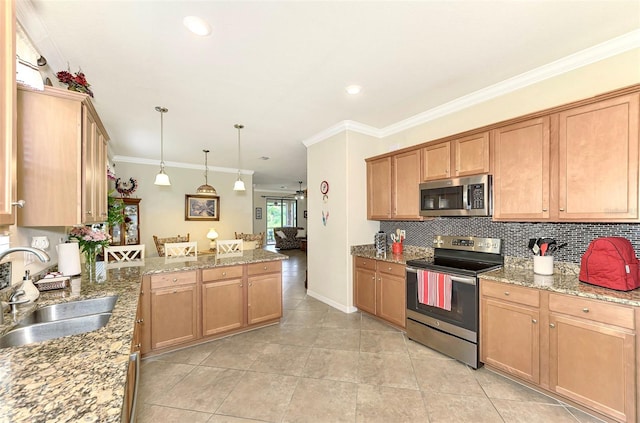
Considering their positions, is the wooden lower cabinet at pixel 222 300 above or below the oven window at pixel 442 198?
below

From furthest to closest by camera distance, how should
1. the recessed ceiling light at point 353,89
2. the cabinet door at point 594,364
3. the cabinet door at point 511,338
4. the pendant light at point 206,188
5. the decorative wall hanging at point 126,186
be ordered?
the decorative wall hanging at point 126,186
the pendant light at point 206,188
the recessed ceiling light at point 353,89
the cabinet door at point 511,338
the cabinet door at point 594,364

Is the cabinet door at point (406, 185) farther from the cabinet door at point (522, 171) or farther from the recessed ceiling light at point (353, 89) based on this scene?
the recessed ceiling light at point (353, 89)

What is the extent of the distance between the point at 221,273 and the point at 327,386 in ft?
5.21

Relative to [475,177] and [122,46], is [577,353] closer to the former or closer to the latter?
[475,177]

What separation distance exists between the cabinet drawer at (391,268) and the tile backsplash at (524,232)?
24.7 inches

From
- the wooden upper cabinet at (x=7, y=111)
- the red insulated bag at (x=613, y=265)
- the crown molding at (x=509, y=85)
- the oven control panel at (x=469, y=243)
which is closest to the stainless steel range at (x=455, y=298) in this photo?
the oven control panel at (x=469, y=243)

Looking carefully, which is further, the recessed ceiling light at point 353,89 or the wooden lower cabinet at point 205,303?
the recessed ceiling light at point 353,89

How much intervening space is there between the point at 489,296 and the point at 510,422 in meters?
0.89

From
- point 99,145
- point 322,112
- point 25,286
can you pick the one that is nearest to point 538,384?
point 322,112

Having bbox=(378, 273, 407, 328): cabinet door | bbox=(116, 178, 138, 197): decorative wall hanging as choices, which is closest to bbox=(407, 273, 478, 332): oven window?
bbox=(378, 273, 407, 328): cabinet door

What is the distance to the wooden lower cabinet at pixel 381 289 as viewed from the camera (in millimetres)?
3111

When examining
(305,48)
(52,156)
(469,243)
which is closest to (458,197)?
(469,243)

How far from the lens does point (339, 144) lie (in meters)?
3.90

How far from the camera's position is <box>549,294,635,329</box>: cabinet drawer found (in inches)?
66.1
